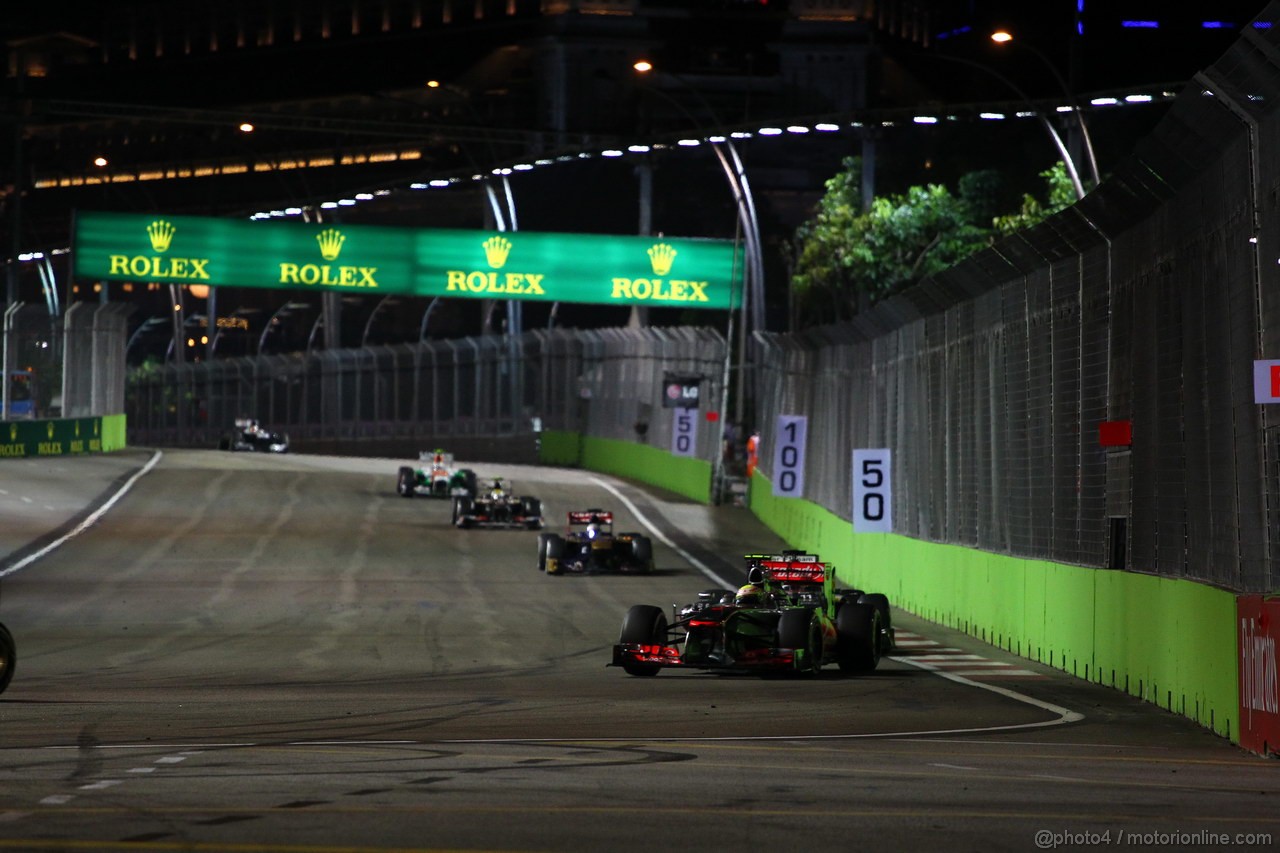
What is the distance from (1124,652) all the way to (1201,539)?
2.29m

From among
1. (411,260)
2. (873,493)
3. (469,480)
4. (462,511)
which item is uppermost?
(411,260)

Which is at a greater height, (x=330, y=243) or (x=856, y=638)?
(x=330, y=243)

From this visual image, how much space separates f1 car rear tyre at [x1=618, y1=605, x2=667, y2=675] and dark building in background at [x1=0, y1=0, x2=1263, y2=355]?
181ft

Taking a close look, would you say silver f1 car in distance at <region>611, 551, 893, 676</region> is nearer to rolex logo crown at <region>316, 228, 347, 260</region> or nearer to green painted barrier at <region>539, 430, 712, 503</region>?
green painted barrier at <region>539, 430, 712, 503</region>

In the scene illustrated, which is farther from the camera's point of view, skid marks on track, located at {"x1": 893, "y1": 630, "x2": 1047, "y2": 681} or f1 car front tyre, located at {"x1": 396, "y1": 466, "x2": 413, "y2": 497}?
f1 car front tyre, located at {"x1": 396, "y1": 466, "x2": 413, "y2": 497}

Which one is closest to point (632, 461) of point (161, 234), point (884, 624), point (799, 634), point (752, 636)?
point (161, 234)

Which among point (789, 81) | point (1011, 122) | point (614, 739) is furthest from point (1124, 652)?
point (789, 81)

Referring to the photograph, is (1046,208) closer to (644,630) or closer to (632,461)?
(632,461)

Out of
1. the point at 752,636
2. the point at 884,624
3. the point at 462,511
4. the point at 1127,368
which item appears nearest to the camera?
the point at 1127,368

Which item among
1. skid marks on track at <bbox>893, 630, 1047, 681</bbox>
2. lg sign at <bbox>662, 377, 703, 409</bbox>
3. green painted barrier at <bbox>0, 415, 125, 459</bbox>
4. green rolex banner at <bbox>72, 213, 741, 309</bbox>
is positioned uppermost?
green rolex banner at <bbox>72, 213, 741, 309</bbox>

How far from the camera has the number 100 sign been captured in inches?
1030

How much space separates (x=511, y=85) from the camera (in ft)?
302

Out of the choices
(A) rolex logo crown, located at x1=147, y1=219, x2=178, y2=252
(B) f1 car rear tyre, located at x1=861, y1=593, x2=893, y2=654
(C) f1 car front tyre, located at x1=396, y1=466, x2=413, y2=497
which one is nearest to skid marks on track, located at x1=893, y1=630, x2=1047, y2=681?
A: (B) f1 car rear tyre, located at x1=861, y1=593, x2=893, y2=654

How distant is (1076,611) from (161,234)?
32215 mm
